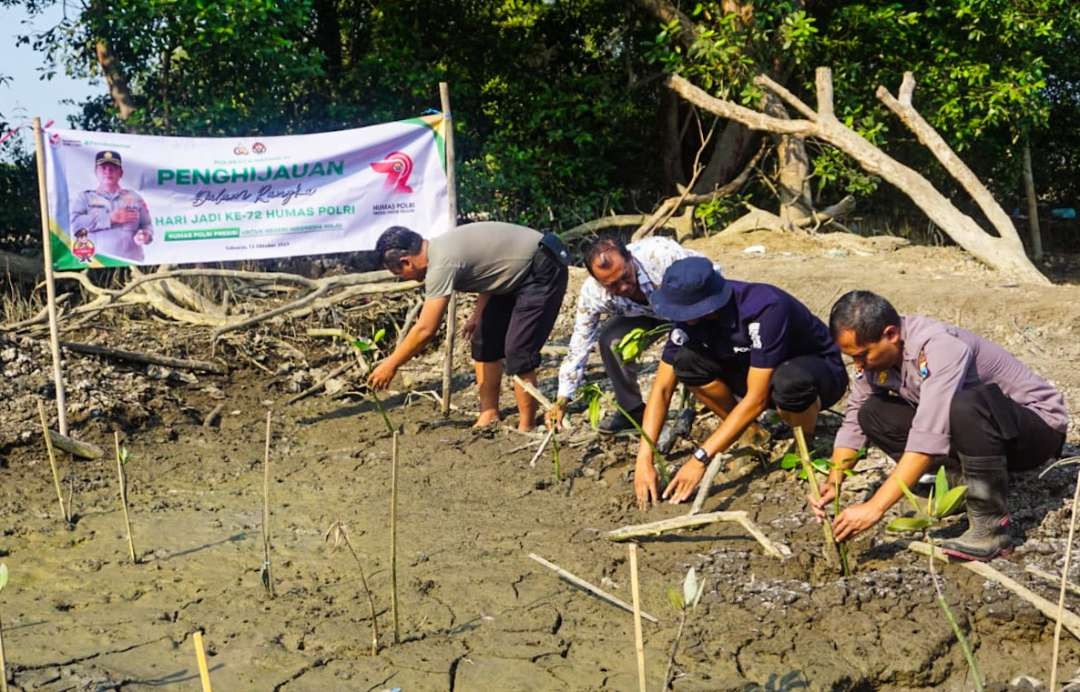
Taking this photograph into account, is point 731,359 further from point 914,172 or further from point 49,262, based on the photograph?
point 914,172

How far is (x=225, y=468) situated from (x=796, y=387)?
316 centimetres

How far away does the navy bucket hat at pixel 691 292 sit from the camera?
15.5 feet

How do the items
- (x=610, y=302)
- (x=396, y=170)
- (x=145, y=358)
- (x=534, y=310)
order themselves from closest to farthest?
(x=610, y=302) < (x=534, y=310) < (x=396, y=170) < (x=145, y=358)

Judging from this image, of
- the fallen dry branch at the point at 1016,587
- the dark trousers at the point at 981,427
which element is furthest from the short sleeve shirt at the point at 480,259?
the fallen dry branch at the point at 1016,587

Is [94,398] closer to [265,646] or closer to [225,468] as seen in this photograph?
[225,468]

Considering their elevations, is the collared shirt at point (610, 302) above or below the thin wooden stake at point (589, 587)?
above

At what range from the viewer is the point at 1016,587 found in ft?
12.9

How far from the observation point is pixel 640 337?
5387 mm

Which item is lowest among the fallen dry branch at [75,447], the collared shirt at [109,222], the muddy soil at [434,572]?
the muddy soil at [434,572]

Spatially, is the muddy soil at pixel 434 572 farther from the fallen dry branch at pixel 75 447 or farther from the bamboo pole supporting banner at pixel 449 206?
the bamboo pole supporting banner at pixel 449 206

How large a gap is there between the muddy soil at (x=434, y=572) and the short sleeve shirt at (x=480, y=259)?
899mm

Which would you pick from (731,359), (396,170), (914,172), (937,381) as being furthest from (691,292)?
(914,172)

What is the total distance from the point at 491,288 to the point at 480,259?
0.21 metres

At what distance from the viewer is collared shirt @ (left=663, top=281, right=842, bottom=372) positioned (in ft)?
15.7
